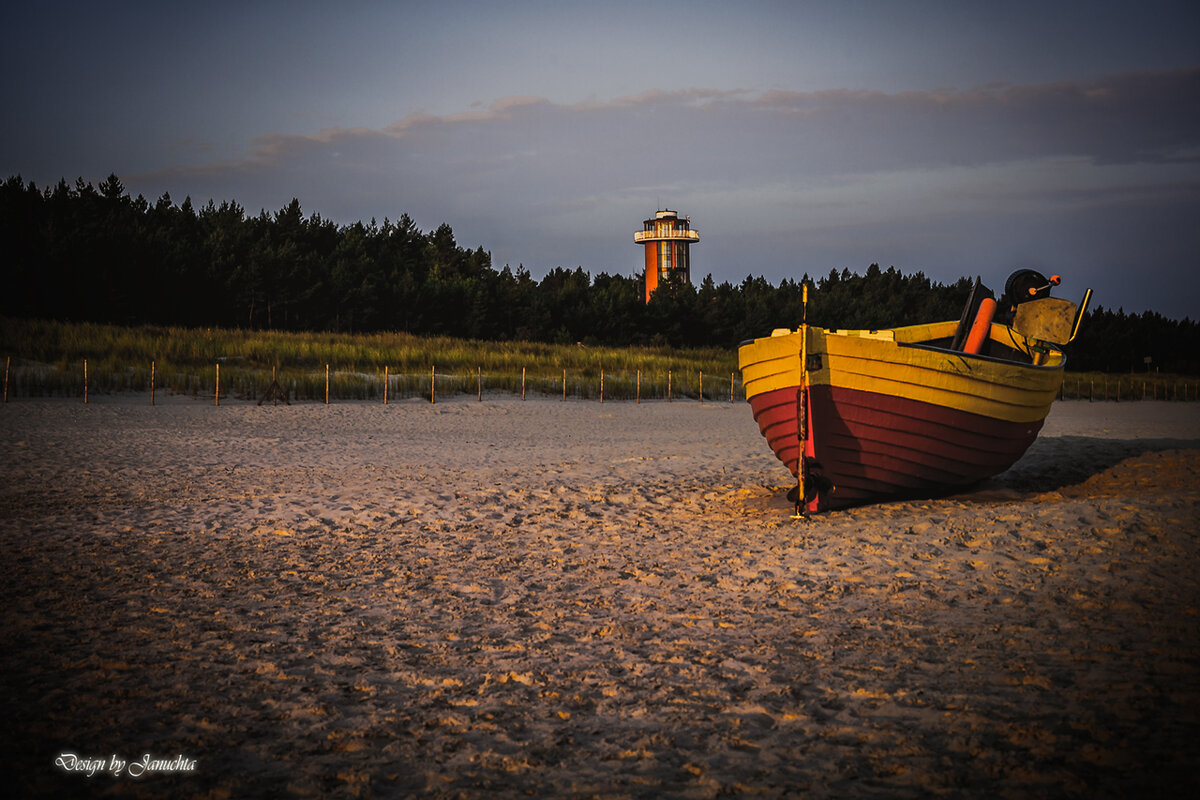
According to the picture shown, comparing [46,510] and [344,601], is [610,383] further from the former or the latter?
[344,601]

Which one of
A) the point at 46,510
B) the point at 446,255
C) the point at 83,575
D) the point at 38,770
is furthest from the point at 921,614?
the point at 446,255

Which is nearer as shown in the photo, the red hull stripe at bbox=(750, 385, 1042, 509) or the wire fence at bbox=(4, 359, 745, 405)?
the red hull stripe at bbox=(750, 385, 1042, 509)

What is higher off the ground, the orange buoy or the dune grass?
the orange buoy

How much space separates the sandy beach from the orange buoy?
2.22 metres

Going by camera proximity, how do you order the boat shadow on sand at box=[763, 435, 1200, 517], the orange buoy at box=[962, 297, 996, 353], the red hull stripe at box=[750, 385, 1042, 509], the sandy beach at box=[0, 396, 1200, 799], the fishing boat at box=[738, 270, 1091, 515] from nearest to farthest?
the sandy beach at box=[0, 396, 1200, 799], the fishing boat at box=[738, 270, 1091, 515], the red hull stripe at box=[750, 385, 1042, 509], the boat shadow on sand at box=[763, 435, 1200, 517], the orange buoy at box=[962, 297, 996, 353]

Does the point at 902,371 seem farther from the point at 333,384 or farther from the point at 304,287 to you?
the point at 304,287

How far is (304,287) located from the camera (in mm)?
55719

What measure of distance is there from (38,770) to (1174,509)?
897cm

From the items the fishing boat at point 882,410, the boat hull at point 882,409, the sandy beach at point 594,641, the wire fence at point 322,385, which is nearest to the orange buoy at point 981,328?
the fishing boat at point 882,410

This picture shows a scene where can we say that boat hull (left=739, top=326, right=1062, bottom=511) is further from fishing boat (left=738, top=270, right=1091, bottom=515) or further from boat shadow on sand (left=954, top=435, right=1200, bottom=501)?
boat shadow on sand (left=954, top=435, right=1200, bottom=501)

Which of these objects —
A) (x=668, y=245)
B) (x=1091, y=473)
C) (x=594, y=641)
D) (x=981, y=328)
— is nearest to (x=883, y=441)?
(x=981, y=328)

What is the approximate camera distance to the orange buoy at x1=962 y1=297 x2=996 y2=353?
11.6m

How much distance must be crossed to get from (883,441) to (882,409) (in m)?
0.38

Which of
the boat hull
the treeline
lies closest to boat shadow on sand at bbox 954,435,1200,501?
the boat hull
